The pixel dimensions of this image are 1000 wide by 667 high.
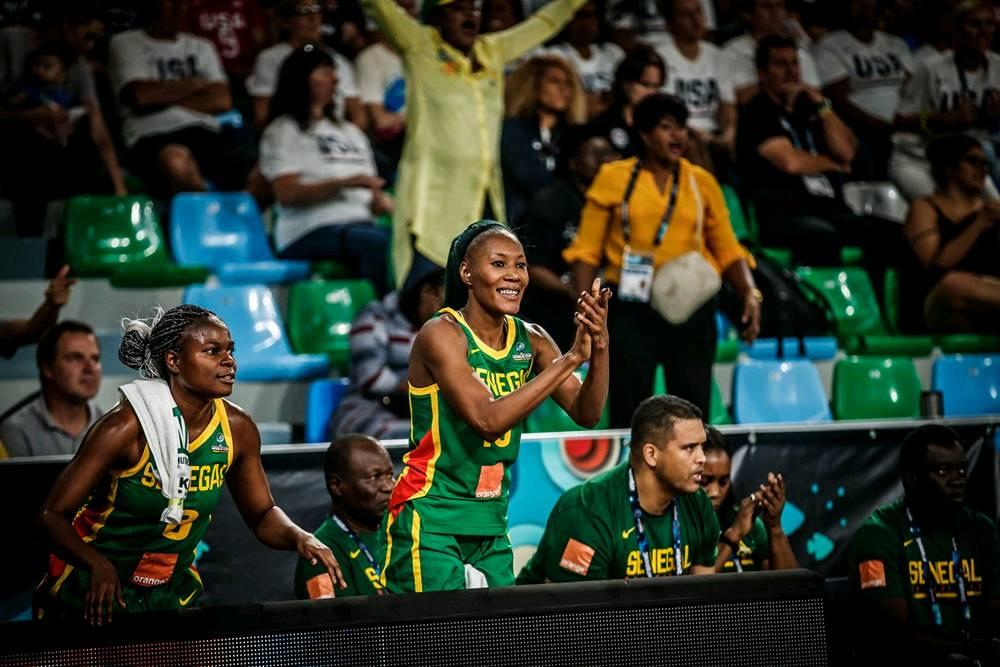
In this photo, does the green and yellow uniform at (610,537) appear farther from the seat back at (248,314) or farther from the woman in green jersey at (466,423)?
the seat back at (248,314)

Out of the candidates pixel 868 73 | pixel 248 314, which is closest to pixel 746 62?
pixel 868 73

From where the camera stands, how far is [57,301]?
18.3 feet

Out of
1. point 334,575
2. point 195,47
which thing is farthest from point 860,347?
point 334,575

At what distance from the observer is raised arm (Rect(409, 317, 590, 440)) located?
133 inches

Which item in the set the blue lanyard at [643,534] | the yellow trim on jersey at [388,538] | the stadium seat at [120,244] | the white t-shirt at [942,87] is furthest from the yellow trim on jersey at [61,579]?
the white t-shirt at [942,87]

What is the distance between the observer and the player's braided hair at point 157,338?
377 centimetres

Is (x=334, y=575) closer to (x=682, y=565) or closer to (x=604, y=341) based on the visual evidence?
(x=604, y=341)

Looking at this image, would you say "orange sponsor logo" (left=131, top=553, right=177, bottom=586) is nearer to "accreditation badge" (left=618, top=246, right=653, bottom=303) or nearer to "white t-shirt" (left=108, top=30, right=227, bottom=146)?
"accreditation badge" (left=618, top=246, right=653, bottom=303)

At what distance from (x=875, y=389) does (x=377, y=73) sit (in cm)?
348

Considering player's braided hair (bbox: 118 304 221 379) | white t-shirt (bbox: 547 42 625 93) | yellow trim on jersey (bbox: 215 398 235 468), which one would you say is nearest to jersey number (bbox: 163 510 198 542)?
yellow trim on jersey (bbox: 215 398 235 468)

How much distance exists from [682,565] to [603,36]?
5197 mm

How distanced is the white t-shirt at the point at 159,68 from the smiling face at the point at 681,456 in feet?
13.2

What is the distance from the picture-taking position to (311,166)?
720 centimetres

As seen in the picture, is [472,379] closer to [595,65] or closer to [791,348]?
[791,348]
